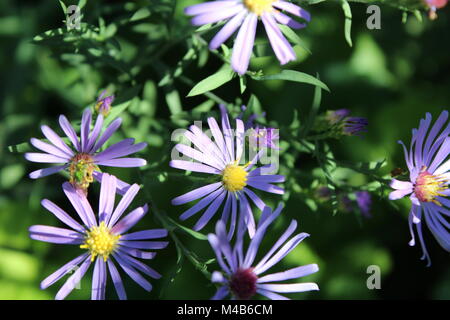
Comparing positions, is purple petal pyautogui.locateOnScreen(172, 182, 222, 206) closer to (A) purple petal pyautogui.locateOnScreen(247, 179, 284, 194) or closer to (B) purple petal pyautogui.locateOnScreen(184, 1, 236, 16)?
(A) purple petal pyautogui.locateOnScreen(247, 179, 284, 194)

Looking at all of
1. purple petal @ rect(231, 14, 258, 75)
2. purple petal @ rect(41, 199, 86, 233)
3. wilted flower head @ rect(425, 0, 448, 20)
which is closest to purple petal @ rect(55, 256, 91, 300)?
purple petal @ rect(41, 199, 86, 233)

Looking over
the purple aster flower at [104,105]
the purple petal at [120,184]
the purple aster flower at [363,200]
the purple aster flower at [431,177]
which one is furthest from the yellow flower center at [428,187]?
the purple aster flower at [104,105]

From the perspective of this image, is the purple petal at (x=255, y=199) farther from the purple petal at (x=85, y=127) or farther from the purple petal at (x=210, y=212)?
the purple petal at (x=85, y=127)

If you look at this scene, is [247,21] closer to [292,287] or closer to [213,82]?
[213,82]

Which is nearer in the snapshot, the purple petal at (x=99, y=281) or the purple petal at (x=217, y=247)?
the purple petal at (x=217, y=247)

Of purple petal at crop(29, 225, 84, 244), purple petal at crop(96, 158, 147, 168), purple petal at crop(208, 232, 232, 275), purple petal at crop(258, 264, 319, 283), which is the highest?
purple petal at crop(96, 158, 147, 168)

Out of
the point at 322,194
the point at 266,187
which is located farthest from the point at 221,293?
the point at 322,194
